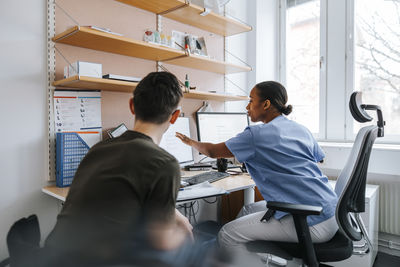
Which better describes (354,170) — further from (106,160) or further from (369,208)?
(106,160)

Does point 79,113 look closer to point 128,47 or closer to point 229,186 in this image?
point 128,47

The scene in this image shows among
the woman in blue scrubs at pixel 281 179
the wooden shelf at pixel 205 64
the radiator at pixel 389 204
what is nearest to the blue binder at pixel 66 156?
the woman in blue scrubs at pixel 281 179

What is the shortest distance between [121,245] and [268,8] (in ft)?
10.0

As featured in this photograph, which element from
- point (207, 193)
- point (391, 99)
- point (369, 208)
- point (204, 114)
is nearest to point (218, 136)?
point (204, 114)

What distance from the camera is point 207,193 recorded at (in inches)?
58.3

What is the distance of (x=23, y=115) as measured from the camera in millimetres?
1579

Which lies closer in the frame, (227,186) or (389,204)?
(227,186)

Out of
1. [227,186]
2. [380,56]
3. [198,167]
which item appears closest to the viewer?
[227,186]

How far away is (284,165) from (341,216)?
1.03 feet

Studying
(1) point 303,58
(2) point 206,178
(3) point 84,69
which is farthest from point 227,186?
(1) point 303,58

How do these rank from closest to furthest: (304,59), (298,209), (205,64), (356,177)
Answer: (298,209), (356,177), (205,64), (304,59)

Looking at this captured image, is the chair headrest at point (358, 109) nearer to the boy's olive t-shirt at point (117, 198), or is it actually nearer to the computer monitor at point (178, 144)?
the boy's olive t-shirt at point (117, 198)

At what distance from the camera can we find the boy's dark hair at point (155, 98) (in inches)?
35.4

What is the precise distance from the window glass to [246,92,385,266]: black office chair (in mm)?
1651
